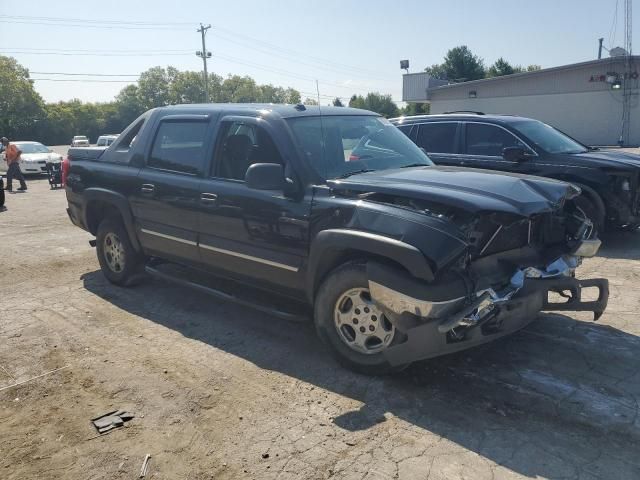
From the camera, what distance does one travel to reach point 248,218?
4.34 meters

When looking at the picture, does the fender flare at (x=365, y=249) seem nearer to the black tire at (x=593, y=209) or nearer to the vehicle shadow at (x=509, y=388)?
the vehicle shadow at (x=509, y=388)

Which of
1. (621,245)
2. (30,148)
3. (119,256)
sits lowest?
(621,245)

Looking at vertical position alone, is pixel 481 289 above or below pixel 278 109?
below

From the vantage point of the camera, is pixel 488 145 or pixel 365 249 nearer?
pixel 365 249

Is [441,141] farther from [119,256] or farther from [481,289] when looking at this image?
[481,289]

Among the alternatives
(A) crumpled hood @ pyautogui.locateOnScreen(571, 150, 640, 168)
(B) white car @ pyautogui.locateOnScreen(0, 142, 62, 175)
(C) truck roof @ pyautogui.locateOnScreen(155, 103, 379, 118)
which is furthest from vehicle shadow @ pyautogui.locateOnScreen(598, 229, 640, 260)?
(B) white car @ pyautogui.locateOnScreen(0, 142, 62, 175)

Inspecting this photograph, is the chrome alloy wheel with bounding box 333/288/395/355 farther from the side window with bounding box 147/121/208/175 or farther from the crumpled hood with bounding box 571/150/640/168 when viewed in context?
Result: the crumpled hood with bounding box 571/150/640/168

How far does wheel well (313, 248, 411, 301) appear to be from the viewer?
11.8ft

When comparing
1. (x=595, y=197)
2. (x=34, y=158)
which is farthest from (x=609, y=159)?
(x=34, y=158)

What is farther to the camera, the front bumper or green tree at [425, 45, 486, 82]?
green tree at [425, 45, 486, 82]

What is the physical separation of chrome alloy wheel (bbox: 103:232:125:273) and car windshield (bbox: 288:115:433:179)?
2.68 meters

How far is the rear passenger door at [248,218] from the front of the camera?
409 centimetres

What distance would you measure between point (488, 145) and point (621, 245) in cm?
232

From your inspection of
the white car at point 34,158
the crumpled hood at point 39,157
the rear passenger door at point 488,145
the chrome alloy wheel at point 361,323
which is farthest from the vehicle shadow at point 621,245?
the crumpled hood at point 39,157
